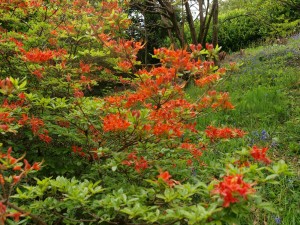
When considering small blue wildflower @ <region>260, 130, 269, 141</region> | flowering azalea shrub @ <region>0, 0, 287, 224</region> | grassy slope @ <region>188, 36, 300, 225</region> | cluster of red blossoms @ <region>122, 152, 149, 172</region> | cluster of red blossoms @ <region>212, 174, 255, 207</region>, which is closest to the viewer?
cluster of red blossoms @ <region>212, 174, 255, 207</region>

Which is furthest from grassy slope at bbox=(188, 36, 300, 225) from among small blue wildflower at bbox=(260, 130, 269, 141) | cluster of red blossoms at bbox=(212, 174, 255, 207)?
cluster of red blossoms at bbox=(212, 174, 255, 207)

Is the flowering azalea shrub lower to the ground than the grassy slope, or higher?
higher

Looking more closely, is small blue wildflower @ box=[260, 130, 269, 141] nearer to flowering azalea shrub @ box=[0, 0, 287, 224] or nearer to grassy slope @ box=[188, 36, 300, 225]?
grassy slope @ box=[188, 36, 300, 225]

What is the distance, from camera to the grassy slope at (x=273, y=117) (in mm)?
2854

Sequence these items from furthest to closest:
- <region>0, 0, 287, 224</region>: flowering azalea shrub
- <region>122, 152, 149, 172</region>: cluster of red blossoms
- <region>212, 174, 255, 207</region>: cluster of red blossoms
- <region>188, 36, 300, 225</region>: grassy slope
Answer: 1. <region>188, 36, 300, 225</region>: grassy slope
2. <region>122, 152, 149, 172</region>: cluster of red blossoms
3. <region>0, 0, 287, 224</region>: flowering azalea shrub
4. <region>212, 174, 255, 207</region>: cluster of red blossoms

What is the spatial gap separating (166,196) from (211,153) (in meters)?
2.58

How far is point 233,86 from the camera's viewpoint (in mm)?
7160

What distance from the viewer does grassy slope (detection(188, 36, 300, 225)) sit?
2.85 m

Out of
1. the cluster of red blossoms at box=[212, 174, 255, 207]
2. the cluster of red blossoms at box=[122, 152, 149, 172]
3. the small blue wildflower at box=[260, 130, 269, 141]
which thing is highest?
the cluster of red blossoms at box=[212, 174, 255, 207]

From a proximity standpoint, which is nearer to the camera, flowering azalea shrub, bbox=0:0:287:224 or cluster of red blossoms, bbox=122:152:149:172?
flowering azalea shrub, bbox=0:0:287:224

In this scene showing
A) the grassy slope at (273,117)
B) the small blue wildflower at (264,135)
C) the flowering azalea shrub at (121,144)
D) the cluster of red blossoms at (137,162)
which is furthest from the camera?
the small blue wildflower at (264,135)

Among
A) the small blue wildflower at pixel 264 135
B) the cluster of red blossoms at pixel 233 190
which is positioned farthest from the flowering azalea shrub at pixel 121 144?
the small blue wildflower at pixel 264 135

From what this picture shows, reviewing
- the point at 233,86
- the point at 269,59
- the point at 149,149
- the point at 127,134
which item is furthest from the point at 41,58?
the point at 269,59

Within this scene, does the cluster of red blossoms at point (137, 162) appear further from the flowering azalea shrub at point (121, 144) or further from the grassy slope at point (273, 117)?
the grassy slope at point (273, 117)
